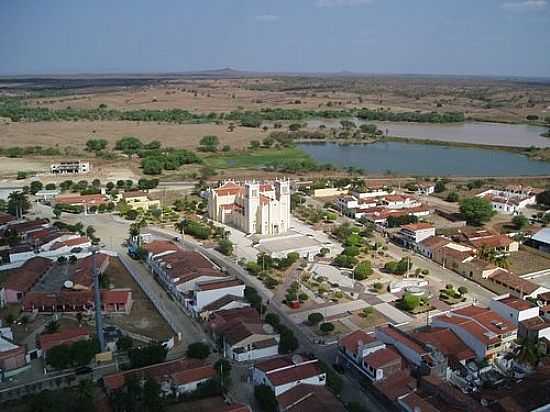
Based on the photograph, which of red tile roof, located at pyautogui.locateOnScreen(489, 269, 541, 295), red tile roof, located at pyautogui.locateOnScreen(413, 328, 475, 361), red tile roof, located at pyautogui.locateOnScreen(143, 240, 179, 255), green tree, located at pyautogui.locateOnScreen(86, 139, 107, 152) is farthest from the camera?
green tree, located at pyautogui.locateOnScreen(86, 139, 107, 152)

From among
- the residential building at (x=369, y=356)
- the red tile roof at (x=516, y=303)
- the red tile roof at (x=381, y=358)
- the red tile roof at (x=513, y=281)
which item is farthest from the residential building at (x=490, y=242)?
the red tile roof at (x=381, y=358)

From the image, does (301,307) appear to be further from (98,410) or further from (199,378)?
(98,410)

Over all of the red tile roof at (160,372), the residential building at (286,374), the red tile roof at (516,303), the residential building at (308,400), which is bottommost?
the residential building at (308,400)

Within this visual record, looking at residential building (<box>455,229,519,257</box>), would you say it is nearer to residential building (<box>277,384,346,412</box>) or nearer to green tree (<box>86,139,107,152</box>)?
residential building (<box>277,384,346,412</box>)

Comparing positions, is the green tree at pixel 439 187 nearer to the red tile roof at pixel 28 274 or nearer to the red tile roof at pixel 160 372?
the red tile roof at pixel 28 274

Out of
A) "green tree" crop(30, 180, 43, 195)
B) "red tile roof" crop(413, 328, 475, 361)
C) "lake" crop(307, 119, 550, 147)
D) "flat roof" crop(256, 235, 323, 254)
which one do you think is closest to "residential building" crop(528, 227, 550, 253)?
"flat roof" crop(256, 235, 323, 254)
